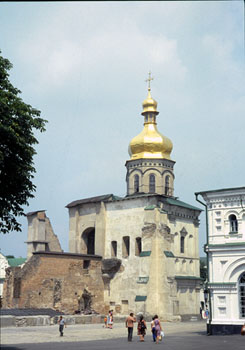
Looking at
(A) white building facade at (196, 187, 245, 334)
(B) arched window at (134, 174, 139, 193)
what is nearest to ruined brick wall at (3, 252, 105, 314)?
(B) arched window at (134, 174, 139, 193)

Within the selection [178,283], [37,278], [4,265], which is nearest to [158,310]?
[178,283]

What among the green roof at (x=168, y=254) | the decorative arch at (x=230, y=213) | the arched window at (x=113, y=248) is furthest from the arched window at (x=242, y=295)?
the arched window at (x=113, y=248)

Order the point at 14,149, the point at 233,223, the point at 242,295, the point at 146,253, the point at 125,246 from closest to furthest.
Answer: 1. the point at 14,149
2. the point at 242,295
3. the point at 233,223
4. the point at 146,253
5. the point at 125,246

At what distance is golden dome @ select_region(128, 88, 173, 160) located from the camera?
4744cm

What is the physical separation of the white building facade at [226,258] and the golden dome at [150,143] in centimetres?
2231

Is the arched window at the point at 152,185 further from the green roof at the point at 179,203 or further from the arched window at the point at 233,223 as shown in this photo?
the arched window at the point at 233,223

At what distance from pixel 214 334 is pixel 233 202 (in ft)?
22.1

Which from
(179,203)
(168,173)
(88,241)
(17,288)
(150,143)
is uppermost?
(150,143)

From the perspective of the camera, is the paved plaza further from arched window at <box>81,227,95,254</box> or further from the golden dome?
the golden dome

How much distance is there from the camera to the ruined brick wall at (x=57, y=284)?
119ft

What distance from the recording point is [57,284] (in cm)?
3784

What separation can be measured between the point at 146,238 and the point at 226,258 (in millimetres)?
16153

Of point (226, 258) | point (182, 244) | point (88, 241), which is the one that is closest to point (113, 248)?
point (88, 241)

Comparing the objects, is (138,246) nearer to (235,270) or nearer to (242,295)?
(235,270)
